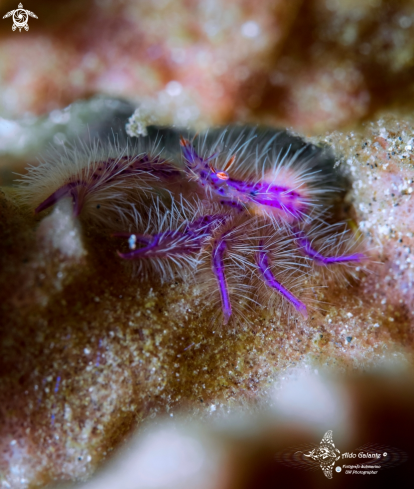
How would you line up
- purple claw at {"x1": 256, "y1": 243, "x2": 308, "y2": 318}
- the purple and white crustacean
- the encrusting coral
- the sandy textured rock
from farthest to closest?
purple claw at {"x1": 256, "y1": 243, "x2": 308, "y2": 318} < the purple and white crustacean < the sandy textured rock < the encrusting coral

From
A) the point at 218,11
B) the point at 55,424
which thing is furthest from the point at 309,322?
the point at 218,11

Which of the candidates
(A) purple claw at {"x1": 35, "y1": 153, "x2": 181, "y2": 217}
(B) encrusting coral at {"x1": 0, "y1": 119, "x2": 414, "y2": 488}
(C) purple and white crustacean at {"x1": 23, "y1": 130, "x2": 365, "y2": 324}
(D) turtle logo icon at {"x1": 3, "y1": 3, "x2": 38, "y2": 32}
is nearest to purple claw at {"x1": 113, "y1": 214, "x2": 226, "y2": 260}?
(C) purple and white crustacean at {"x1": 23, "y1": 130, "x2": 365, "y2": 324}

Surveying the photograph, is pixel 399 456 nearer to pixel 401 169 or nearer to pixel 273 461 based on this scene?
pixel 273 461

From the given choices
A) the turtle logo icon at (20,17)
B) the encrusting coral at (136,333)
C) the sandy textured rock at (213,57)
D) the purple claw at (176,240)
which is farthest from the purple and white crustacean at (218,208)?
the turtle logo icon at (20,17)

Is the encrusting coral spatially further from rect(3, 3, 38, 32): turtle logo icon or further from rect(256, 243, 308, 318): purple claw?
rect(3, 3, 38, 32): turtle logo icon

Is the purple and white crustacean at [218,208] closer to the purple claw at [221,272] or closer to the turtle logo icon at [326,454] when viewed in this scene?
the purple claw at [221,272]

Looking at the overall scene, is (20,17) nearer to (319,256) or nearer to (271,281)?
(271,281)
